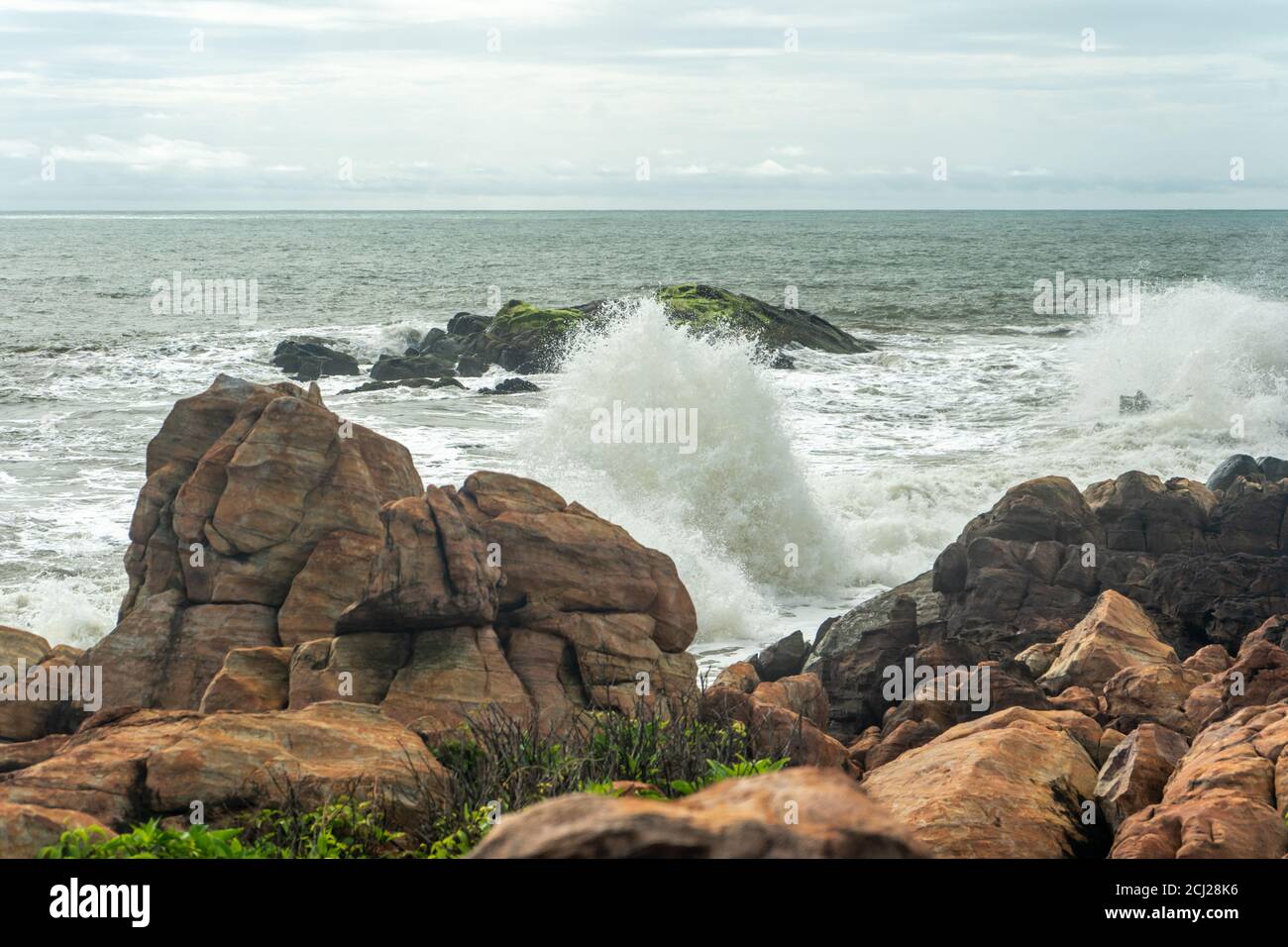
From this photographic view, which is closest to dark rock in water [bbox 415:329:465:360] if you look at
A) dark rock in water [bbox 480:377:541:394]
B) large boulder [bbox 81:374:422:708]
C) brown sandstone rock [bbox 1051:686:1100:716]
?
dark rock in water [bbox 480:377:541:394]

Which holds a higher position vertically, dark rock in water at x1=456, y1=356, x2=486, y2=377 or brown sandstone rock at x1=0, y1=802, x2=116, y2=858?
dark rock in water at x1=456, y1=356, x2=486, y2=377

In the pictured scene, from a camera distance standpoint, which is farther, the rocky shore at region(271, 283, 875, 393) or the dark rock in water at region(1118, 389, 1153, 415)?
the rocky shore at region(271, 283, 875, 393)

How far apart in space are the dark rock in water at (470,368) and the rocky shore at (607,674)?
21633mm

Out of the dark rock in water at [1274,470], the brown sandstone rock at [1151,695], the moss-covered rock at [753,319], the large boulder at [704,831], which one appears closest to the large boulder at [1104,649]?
the brown sandstone rock at [1151,695]

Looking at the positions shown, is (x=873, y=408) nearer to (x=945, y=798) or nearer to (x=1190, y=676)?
(x=1190, y=676)

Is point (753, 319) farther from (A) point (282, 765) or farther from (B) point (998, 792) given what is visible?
(A) point (282, 765)

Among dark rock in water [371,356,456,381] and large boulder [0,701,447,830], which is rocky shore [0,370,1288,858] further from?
dark rock in water [371,356,456,381]

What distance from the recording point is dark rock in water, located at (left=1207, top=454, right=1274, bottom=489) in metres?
16.6

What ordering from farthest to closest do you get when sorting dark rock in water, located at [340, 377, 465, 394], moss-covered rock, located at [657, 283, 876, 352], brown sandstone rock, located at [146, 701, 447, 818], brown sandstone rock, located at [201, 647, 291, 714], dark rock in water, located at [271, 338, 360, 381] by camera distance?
1. moss-covered rock, located at [657, 283, 876, 352]
2. dark rock in water, located at [271, 338, 360, 381]
3. dark rock in water, located at [340, 377, 465, 394]
4. brown sandstone rock, located at [201, 647, 291, 714]
5. brown sandstone rock, located at [146, 701, 447, 818]

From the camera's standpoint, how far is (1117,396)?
1093 inches

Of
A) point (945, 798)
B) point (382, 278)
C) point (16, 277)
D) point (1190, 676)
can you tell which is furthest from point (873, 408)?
point (16, 277)

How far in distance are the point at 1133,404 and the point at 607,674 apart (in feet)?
68.3

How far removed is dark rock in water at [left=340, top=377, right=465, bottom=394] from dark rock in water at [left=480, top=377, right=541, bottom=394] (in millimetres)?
934

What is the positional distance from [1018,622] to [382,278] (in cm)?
6395
